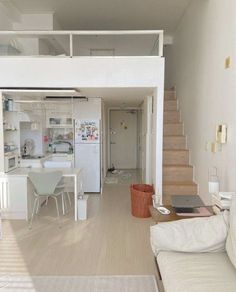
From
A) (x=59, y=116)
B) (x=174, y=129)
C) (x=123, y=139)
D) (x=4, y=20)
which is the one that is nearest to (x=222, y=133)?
(x=174, y=129)

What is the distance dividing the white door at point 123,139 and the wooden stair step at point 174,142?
399 cm

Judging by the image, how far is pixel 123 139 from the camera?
966 cm

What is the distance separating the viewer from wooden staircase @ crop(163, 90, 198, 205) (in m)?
4.71

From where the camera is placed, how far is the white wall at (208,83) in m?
3.17

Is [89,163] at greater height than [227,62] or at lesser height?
lesser

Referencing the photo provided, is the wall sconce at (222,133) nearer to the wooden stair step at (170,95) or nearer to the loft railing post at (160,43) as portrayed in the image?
the loft railing post at (160,43)

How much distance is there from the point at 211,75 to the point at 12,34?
3150mm

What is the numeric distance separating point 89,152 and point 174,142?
185 cm

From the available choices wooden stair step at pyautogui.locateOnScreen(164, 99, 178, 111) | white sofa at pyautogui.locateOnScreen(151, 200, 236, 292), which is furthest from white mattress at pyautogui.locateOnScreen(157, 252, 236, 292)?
wooden stair step at pyautogui.locateOnScreen(164, 99, 178, 111)

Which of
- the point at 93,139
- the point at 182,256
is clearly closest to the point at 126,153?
the point at 93,139

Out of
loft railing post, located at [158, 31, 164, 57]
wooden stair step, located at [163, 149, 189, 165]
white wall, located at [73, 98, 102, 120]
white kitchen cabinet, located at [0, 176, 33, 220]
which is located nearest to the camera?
loft railing post, located at [158, 31, 164, 57]

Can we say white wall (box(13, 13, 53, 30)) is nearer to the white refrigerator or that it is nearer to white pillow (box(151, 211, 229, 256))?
the white refrigerator

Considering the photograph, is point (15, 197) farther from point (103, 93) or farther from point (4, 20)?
point (4, 20)

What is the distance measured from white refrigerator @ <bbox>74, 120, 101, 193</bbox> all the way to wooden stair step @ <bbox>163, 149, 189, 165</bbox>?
5.05 feet
